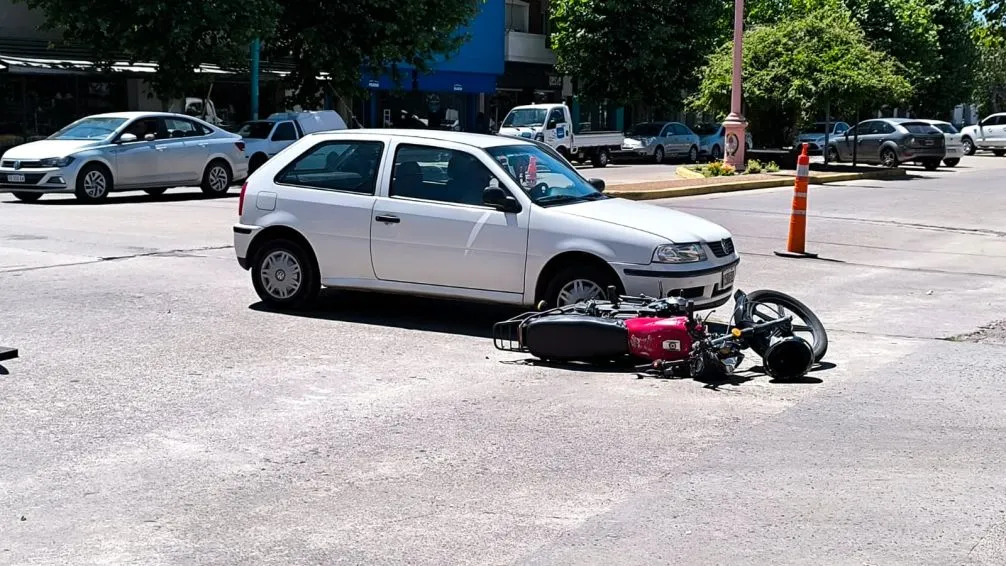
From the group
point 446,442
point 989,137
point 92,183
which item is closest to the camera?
point 446,442

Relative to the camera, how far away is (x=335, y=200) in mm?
10242

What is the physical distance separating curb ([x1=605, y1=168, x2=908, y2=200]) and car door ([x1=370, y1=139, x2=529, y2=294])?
41.0ft

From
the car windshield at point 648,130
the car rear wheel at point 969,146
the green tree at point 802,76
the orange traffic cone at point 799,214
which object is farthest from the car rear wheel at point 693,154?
the orange traffic cone at point 799,214

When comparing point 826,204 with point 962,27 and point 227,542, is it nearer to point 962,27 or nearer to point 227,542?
point 227,542

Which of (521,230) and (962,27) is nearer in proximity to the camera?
(521,230)

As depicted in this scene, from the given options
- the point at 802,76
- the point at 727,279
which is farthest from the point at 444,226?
the point at 802,76

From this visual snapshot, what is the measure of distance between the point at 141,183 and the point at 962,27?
59681mm

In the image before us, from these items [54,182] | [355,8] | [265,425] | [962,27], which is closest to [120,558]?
[265,425]

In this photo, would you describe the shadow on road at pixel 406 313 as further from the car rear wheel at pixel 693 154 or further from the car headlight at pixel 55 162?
the car rear wheel at pixel 693 154

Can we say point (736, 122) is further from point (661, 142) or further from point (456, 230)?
point (456, 230)

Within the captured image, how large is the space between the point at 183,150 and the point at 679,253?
15.6 metres

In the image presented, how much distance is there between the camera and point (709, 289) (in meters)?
9.52

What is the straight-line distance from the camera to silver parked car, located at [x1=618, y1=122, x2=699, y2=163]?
47.6 metres

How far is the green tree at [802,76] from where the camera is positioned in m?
33.9
